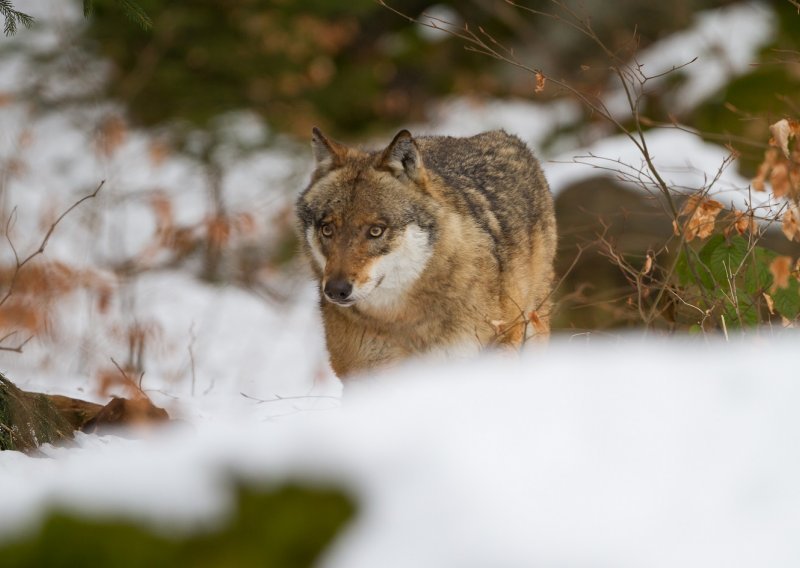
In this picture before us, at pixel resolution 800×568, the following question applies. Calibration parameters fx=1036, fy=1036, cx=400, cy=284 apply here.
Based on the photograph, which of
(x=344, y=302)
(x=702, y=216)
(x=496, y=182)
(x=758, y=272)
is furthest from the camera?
(x=496, y=182)

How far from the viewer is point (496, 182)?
6324mm

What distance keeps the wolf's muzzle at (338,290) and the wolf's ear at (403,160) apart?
2.61 feet

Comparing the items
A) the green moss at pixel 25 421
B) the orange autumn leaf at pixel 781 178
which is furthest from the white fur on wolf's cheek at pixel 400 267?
the orange autumn leaf at pixel 781 178

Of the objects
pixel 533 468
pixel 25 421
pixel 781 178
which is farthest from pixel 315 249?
pixel 533 468

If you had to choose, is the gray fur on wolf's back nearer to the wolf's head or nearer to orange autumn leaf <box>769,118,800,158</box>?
the wolf's head

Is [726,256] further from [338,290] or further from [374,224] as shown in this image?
[338,290]

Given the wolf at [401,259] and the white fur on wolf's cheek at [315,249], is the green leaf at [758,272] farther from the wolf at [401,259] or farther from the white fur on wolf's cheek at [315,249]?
the white fur on wolf's cheek at [315,249]

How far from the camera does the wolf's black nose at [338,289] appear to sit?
510 cm

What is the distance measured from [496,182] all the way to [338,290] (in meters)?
1.65

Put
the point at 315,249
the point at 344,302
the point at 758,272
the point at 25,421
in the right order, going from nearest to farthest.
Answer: the point at 25,421, the point at 758,272, the point at 344,302, the point at 315,249

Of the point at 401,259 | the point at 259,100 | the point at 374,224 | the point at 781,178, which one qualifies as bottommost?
the point at 401,259

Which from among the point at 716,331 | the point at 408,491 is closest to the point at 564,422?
the point at 408,491

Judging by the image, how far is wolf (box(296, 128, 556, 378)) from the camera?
17.6ft

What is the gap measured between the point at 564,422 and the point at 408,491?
0.37m
